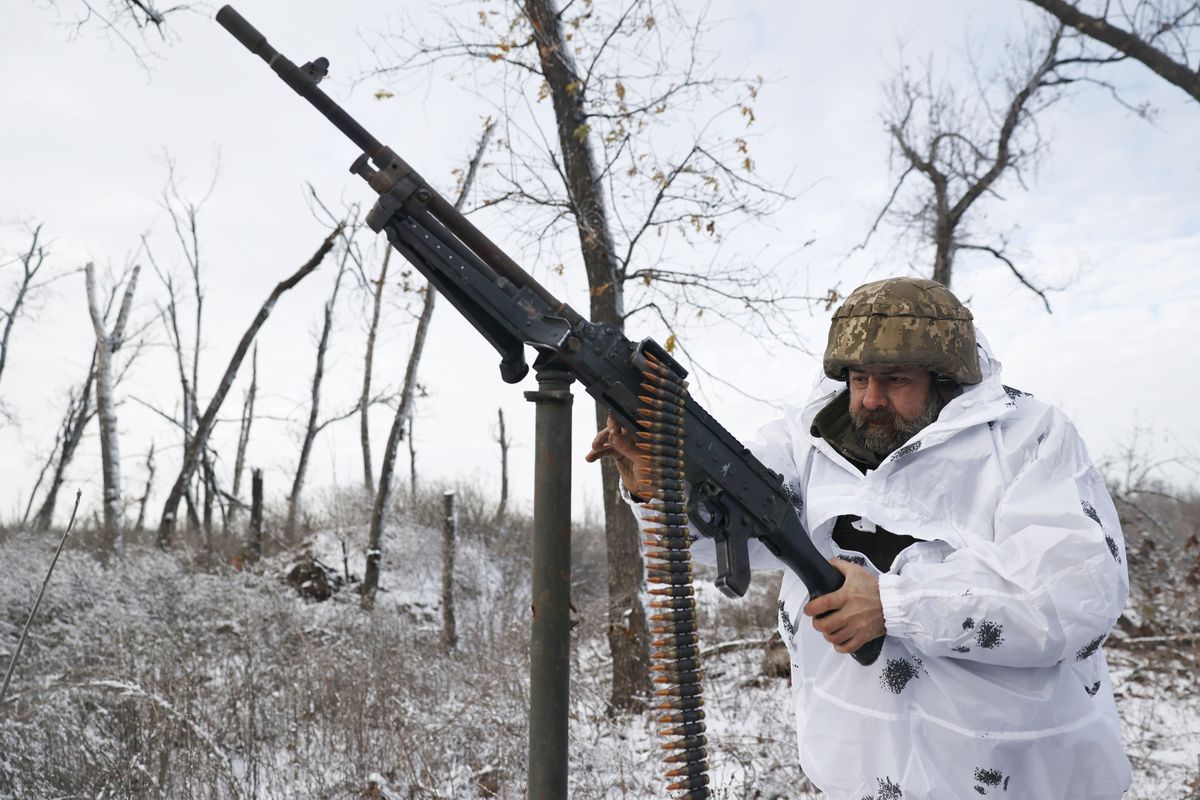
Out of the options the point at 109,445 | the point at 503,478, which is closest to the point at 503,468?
the point at 503,478

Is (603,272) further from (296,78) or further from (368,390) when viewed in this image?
(368,390)

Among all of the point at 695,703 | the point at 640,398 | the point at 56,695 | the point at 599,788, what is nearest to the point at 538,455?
the point at 640,398

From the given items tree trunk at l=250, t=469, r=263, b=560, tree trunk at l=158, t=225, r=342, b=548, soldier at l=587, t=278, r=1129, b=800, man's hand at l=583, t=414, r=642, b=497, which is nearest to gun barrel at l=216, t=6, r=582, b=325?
man's hand at l=583, t=414, r=642, b=497

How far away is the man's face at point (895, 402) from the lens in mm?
2498

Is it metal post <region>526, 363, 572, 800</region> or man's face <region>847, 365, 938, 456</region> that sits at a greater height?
man's face <region>847, 365, 938, 456</region>

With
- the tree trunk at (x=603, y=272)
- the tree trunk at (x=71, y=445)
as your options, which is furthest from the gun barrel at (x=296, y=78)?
the tree trunk at (x=71, y=445)

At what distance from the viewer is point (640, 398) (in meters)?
2.37

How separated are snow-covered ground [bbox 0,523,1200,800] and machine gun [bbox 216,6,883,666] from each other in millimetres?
2848

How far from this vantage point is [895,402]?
2.50 metres

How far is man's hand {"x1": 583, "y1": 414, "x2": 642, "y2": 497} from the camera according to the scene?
2494 mm

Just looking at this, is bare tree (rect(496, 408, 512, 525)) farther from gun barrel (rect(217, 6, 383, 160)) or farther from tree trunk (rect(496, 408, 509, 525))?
gun barrel (rect(217, 6, 383, 160))

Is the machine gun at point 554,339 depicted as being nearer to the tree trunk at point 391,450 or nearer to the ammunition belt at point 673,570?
the ammunition belt at point 673,570

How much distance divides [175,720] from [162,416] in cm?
1784

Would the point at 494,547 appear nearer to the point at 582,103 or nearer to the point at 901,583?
the point at 582,103
